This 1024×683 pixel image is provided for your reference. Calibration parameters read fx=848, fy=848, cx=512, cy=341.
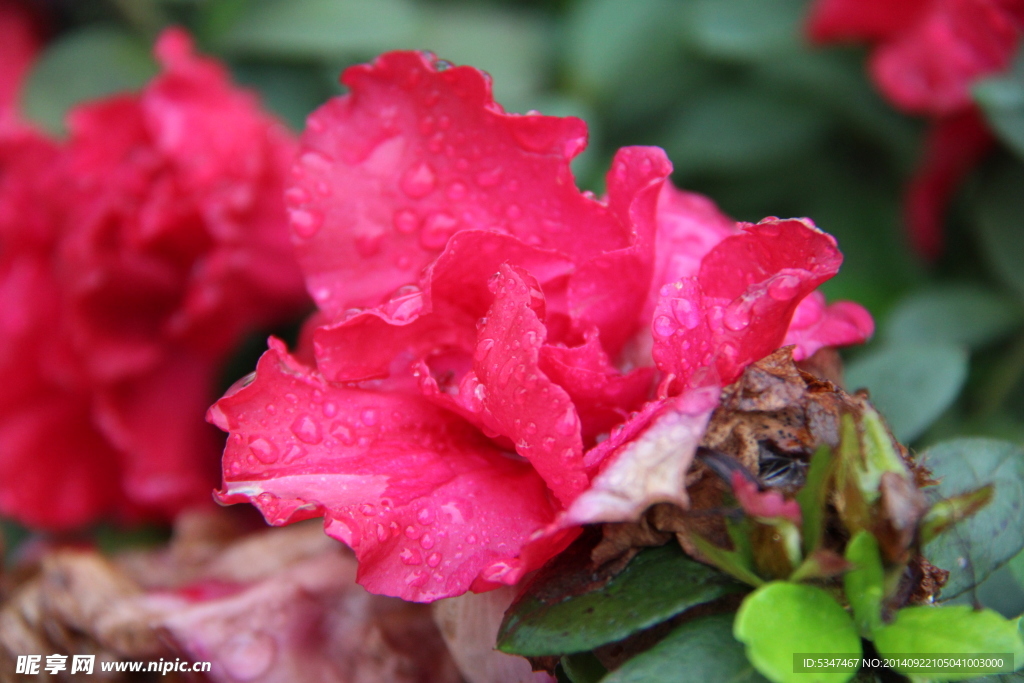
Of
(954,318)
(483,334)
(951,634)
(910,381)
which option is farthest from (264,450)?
(954,318)

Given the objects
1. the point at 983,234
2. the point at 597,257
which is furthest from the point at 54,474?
the point at 983,234

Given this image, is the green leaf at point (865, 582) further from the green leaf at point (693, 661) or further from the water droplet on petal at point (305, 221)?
the water droplet on petal at point (305, 221)

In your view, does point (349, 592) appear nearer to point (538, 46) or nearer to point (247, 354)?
point (247, 354)

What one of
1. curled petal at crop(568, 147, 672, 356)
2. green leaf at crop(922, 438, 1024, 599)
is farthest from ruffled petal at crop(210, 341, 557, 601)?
green leaf at crop(922, 438, 1024, 599)

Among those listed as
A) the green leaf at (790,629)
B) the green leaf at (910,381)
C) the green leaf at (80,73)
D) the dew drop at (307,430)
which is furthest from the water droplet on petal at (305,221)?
the green leaf at (80,73)

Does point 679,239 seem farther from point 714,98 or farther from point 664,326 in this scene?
point 714,98
